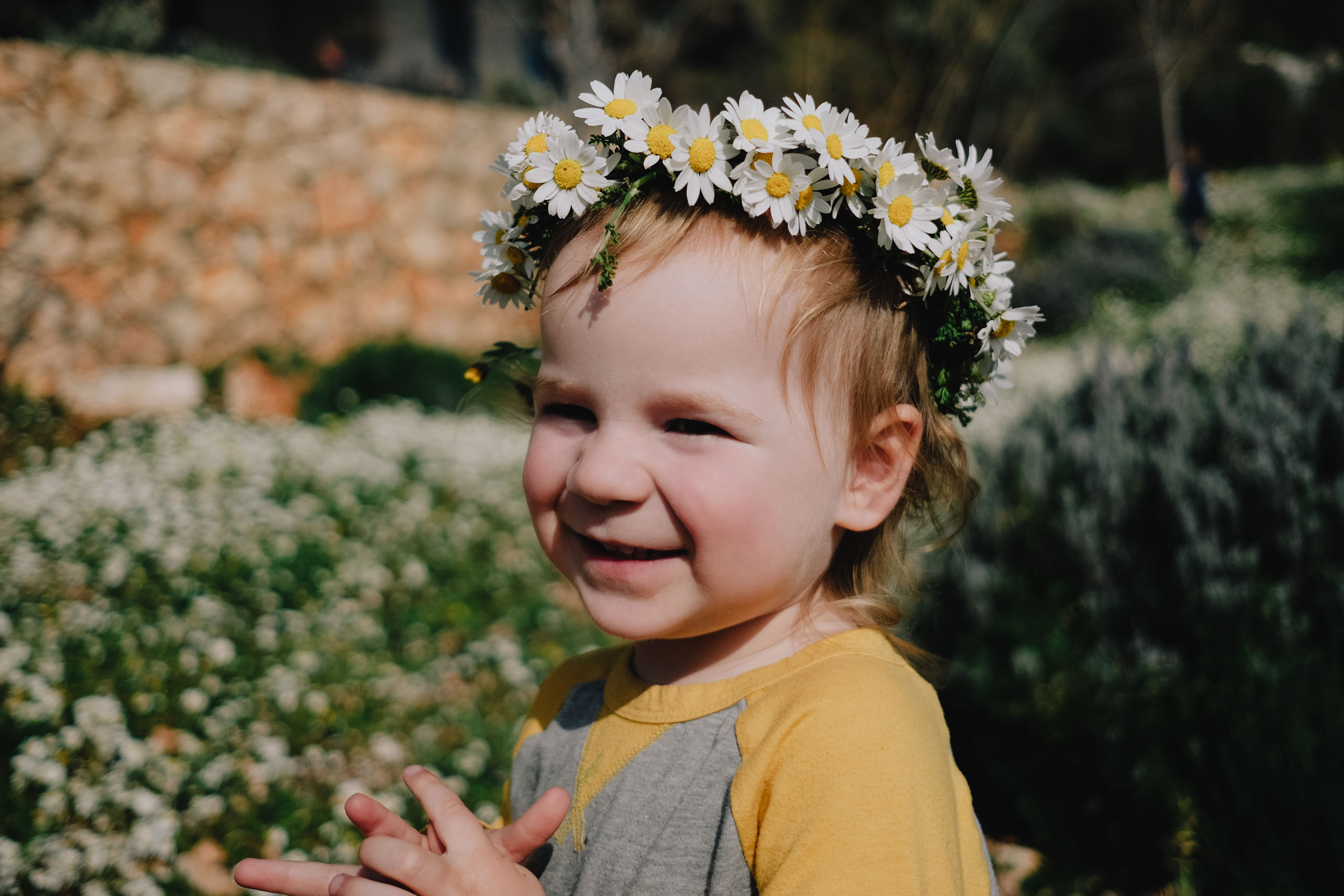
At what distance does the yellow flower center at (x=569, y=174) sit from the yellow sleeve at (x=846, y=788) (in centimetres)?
81

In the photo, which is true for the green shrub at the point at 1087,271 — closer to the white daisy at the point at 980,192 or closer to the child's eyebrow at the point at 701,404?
the white daisy at the point at 980,192

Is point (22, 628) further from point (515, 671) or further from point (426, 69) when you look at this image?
point (426, 69)

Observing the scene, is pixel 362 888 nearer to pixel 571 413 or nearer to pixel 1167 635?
pixel 571 413

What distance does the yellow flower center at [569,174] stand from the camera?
1332 mm

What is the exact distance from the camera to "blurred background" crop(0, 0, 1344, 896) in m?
2.41

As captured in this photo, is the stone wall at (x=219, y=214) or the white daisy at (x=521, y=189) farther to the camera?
the stone wall at (x=219, y=214)

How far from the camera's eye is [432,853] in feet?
3.88

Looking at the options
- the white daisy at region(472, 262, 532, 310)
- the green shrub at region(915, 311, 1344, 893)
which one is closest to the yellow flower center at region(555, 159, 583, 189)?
the white daisy at region(472, 262, 532, 310)

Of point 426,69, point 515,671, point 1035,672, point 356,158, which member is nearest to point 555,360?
point 1035,672

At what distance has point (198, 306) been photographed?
26.9 ft

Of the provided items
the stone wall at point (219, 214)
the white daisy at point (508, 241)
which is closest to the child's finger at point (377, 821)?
the white daisy at point (508, 241)

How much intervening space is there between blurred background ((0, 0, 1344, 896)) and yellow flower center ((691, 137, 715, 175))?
2.40 ft

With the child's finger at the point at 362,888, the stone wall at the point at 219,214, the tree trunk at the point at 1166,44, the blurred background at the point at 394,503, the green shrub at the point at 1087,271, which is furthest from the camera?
the tree trunk at the point at 1166,44

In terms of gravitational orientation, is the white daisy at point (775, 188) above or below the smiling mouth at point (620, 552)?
above
